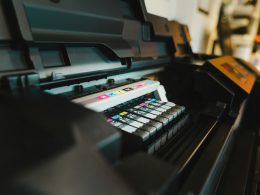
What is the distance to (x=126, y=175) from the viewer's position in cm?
32

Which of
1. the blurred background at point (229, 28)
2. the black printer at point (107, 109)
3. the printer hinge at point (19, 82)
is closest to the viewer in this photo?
the black printer at point (107, 109)

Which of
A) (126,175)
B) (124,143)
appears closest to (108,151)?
(126,175)

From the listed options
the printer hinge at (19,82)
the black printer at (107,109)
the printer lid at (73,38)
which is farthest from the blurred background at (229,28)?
the printer hinge at (19,82)

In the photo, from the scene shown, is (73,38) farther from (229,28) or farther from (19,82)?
(229,28)

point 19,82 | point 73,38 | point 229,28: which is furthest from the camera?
point 229,28

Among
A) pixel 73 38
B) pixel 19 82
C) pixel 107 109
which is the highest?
pixel 73 38

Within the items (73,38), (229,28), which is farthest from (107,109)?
(229,28)

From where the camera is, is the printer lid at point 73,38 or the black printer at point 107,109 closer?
the black printer at point 107,109

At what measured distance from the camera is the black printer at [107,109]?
0.28 m

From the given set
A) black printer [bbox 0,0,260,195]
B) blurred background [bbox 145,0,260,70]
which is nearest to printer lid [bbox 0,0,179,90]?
black printer [bbox 0,0,260,195]

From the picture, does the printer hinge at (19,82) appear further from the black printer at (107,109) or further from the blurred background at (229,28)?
the blurred background at (229,28)

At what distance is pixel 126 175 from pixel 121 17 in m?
0.82

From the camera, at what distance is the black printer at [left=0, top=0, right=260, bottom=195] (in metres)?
0.28

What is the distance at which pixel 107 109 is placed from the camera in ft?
2.35
